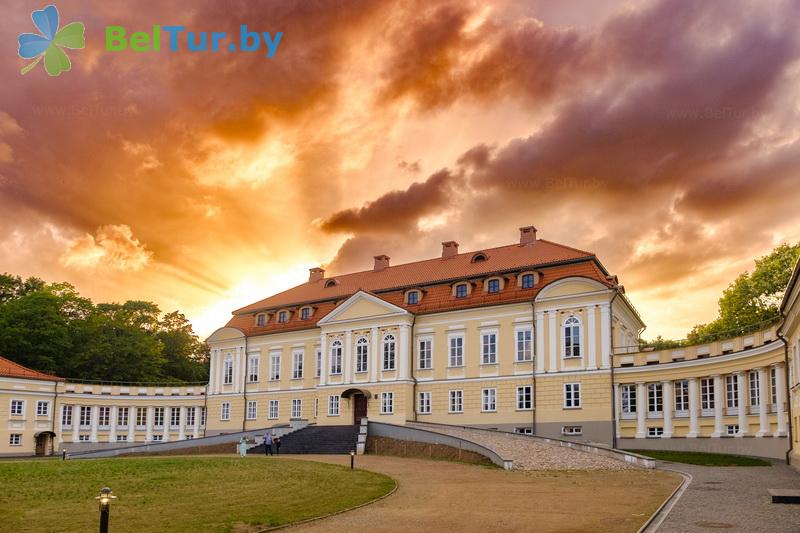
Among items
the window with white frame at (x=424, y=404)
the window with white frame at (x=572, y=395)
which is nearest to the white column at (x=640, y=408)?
the window with white frame at (x=572, y=395)

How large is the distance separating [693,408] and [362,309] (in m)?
22.8

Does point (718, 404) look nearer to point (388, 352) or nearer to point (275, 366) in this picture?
point (388, 352)

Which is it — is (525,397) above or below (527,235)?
below

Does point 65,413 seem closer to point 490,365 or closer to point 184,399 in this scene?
point 184,399

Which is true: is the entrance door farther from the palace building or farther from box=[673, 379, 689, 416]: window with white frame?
box=[673, 379, 689, 416]: window with white frame

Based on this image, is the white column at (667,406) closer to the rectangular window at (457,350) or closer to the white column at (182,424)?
the rectangular window at (457,350)

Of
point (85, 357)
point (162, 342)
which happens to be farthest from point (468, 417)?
point (162, 342)

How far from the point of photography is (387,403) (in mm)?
51781

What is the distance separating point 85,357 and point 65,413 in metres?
10.1

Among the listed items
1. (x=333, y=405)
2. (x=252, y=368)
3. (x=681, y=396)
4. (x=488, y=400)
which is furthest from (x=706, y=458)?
(x=252, y=368)

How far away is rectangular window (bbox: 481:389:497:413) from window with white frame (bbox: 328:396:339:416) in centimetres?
1101

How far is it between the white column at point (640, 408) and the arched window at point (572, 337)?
3913 millimetres

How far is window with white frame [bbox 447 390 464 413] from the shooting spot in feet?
163

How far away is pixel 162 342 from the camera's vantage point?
282 feet
